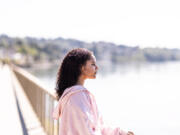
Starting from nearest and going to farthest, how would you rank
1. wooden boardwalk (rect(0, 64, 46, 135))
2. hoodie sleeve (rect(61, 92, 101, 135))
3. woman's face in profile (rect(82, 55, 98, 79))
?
hoodie sleeve (rect(61, 92, 101, 135))
woman's face in profile (rect(82, 55, 98, 79))
wooden boardwalk (rect(0, 64, 46, 135))

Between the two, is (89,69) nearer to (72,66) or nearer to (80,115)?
(72,66)

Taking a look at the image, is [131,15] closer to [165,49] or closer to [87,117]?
[165,49]

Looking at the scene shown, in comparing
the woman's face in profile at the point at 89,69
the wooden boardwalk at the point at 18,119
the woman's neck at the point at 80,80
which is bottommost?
the wooden boardwalk at the point at 18,119

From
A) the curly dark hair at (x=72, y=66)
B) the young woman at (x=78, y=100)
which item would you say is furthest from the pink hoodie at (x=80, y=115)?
the curly dark hair at (x=72, y=66)

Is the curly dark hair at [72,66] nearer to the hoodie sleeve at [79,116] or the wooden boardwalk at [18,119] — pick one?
the hoodie sleeve at [79,116]

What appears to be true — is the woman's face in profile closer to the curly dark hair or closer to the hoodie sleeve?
the curly dark hair

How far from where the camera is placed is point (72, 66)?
5.31 feet

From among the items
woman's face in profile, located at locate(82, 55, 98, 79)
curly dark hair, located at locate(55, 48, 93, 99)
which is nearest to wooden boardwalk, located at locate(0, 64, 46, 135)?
curly dark hair, located at locate(55, 48, 93, 99)

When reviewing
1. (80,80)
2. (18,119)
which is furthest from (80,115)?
(18,119)

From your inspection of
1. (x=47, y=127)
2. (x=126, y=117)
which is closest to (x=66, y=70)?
(x=47, y=127)

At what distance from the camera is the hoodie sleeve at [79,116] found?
4.65 feet

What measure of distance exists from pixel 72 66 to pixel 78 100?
25 centimetres

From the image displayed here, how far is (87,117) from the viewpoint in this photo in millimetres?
1416

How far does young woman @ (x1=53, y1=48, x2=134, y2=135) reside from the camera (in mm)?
1428
